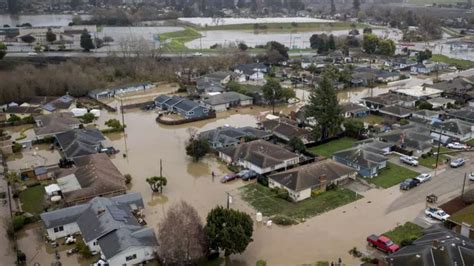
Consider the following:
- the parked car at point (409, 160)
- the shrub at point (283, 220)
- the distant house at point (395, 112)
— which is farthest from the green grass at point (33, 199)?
the distant house at point (395, 112)

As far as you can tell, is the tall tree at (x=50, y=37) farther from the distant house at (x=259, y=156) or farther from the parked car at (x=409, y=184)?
the parked car at (x=409, y=184)

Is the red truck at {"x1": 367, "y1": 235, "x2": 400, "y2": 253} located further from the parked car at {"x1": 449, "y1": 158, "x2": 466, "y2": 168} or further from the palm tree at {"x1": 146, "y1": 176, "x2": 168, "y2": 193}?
the palm tree at {"x1": 146, "y1": 176, "x2": 168, "y2": 193}

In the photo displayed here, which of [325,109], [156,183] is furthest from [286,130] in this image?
[156,183]

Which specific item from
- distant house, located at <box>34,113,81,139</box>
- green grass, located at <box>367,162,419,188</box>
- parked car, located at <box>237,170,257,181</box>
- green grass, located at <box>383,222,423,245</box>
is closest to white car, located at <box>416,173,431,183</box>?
green grass, located at <box>367,162,419,188</box>

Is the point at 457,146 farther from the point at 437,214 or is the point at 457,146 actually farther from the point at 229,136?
the point at 229,136

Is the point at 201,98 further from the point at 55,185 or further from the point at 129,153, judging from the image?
the point at 55,185

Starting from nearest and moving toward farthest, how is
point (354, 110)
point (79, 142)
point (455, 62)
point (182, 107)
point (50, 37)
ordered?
point (79, 142) → point (354, 110) → point (182, 107) → point (455, 62) → point (50, 37)
